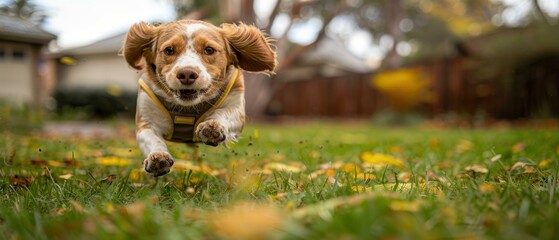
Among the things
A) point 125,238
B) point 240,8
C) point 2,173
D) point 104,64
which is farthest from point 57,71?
point 125,238

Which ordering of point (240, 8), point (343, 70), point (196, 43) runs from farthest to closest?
point (343, 70) < point (240, 8) < point (196, 43)

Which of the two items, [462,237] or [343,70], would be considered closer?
[462,237]

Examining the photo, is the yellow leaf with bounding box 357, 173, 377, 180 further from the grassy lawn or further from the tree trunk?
the tree trunk

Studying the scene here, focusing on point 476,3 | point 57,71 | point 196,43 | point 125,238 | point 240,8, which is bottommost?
point 57,71

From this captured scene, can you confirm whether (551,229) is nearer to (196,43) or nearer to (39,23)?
(196,43)

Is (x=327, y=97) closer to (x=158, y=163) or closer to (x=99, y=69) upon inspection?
(x=99, y=69)

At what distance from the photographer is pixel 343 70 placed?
101ft

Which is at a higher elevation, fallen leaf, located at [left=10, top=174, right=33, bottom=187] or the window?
the window

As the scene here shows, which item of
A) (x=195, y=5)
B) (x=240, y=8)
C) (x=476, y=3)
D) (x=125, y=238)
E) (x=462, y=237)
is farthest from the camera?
(x=476, y=3)

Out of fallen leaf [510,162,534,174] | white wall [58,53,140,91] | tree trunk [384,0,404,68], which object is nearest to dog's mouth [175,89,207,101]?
fallen leaf [510,162,534,174]

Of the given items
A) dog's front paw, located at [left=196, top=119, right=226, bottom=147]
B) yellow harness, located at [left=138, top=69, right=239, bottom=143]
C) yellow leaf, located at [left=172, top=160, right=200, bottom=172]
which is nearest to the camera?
dog's front paw, located at [left=196, top=119, right=226, bottom=147]

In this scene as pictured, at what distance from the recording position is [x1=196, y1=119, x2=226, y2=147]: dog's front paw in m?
2.62

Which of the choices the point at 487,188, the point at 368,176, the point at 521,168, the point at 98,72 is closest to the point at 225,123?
the point at 368,176

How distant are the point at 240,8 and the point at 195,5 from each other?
5828 millimetres
